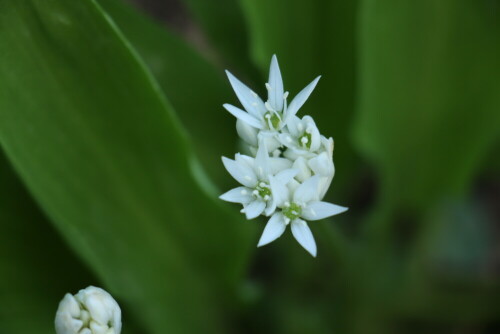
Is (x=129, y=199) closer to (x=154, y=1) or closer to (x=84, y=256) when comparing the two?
(x=84, y=256)

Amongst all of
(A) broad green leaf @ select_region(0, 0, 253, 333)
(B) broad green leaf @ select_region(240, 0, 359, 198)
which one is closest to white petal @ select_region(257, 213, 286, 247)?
(A) broad green leaf @ select_region(0, 0, 253, 333)

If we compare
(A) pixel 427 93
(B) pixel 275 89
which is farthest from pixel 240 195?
(A) pixel 427 93

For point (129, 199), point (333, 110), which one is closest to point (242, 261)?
point (129, 199)

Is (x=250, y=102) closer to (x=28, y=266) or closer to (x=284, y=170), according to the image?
(x=284, y=170)

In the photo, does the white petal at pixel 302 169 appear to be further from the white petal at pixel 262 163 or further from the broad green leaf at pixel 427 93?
the broad green leaf at pixel 427 93

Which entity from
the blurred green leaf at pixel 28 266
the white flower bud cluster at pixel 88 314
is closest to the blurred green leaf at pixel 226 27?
the blurred green leaf at pixel 28 266

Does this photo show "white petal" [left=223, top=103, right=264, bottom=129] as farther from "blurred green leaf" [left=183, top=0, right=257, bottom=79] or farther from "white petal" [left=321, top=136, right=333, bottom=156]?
"blurred green leaf" [left=183, top=0, right=257, bottom=79]
